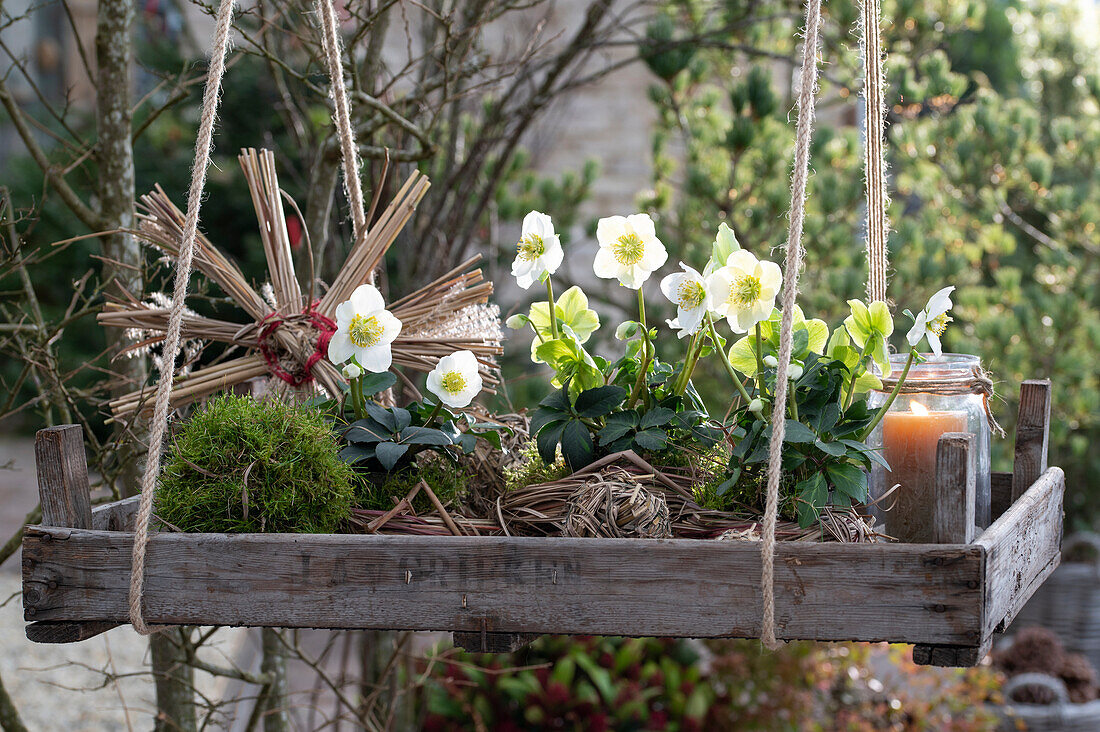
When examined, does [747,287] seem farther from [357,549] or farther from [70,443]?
[70,443]

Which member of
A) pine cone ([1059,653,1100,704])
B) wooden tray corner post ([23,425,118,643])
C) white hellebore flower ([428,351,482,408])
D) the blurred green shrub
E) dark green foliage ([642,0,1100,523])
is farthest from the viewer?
pine cone ([1059,653,1100,704])

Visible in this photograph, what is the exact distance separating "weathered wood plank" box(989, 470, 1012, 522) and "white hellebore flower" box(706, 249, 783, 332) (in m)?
0.49

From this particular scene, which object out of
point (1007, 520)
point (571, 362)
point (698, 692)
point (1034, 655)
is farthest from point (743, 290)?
point (1034, 655)

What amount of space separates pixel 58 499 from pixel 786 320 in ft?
2.37

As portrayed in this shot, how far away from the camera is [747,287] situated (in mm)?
902

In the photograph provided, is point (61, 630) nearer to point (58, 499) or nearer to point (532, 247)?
point (58, 499)

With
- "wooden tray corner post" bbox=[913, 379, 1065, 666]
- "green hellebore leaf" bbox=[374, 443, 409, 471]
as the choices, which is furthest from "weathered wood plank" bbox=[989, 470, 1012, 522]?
"green hellebore leaf" bbox=[374, 443, 409, 471]

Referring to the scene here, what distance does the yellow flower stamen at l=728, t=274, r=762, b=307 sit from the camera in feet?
2.96

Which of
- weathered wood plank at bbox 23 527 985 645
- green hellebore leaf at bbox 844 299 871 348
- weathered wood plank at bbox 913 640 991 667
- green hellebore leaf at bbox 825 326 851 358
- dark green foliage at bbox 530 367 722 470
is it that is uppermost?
green hellebore leaf at bbox 844 299 871 348

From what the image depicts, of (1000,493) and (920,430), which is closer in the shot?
(920,430)

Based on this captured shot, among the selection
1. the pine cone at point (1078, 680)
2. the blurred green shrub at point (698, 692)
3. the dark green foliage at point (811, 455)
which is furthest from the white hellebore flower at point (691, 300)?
the pine cone at point (1078, 680)

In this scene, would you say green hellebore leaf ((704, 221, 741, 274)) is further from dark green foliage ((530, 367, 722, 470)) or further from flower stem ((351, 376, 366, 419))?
flower stem ((351, 376, 366, 419))

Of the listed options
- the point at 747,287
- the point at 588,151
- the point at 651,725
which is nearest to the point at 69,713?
the point at 651,725

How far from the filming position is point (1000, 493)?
1.18m
